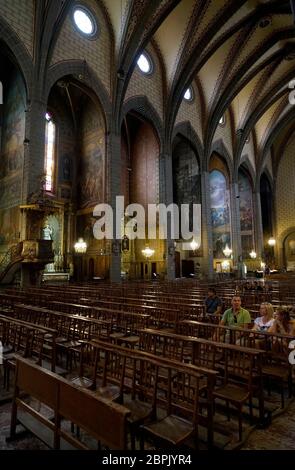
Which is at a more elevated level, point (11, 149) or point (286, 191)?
point (286, 191)

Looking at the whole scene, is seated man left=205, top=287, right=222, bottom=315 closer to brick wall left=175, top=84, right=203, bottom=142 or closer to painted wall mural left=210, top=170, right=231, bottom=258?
brick wall left=175, top=84, right=203, bottom=142

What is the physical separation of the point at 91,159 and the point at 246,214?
19291mm

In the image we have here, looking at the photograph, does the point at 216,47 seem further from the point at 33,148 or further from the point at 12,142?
the point at 12,142

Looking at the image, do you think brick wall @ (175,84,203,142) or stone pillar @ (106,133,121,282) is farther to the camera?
brick wall @ (175,84,203,142)

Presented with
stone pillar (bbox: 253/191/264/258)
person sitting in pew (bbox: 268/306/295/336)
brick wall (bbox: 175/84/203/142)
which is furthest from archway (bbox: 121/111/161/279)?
person sitting in pew (bbox: 268/306/295/336)

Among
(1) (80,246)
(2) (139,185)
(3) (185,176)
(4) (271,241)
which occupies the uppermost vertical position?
(3) (185,176)

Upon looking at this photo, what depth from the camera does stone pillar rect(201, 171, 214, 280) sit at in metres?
24.2

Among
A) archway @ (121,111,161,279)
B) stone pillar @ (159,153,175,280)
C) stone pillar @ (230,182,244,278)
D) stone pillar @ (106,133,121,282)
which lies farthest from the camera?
stone pillar @ (230,182,244,278)

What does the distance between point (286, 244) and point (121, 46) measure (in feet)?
88.4

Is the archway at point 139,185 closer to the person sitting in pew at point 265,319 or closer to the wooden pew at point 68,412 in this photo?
the person sitting in pew at point 265,319

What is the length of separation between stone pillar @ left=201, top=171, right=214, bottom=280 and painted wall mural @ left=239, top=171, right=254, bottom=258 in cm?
902

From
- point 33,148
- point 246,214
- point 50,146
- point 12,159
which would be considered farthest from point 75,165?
point 246,214

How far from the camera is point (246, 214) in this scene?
32.6 meters

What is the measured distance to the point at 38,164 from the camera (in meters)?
14.7
